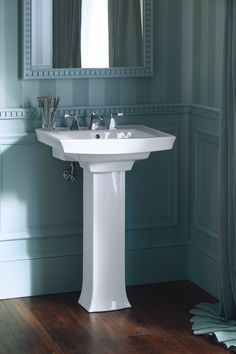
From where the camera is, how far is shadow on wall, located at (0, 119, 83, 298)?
4859 mm

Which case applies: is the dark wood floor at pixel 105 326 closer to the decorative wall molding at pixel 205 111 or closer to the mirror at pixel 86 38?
the decorative wall molding at pixel 205 111

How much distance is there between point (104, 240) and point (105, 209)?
171 millimetres

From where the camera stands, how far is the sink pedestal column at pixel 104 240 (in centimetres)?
463

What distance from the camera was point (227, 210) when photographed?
445 centimetres

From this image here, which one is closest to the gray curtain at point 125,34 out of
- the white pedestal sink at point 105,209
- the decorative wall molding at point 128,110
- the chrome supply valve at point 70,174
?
the decorative wall molding at point 128,110

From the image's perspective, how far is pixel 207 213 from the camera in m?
5.06

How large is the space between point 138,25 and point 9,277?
165 cm

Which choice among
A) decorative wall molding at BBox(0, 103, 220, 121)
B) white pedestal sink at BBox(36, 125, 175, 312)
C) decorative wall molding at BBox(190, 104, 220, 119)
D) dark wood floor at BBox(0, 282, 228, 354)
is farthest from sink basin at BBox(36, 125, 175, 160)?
dark wood floor at BBox(0, 282, 228, 354)

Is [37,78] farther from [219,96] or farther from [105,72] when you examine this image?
[219,96]

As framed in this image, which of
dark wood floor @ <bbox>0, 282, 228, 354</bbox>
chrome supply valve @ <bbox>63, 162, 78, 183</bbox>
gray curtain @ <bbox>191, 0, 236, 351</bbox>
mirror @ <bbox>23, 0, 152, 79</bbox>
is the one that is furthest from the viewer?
chrome supply valve @ <bbox>63, 162, 78, 183</bbox>

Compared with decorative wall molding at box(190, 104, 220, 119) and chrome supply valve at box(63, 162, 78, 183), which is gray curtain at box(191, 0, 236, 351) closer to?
decorative wall molding at box(190, 104, 220, 119)

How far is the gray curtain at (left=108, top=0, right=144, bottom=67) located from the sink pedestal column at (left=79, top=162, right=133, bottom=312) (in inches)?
28.9

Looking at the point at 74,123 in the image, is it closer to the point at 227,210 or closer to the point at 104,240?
the point at 104,240

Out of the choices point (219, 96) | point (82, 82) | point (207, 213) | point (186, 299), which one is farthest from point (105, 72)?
point (186, 299)
